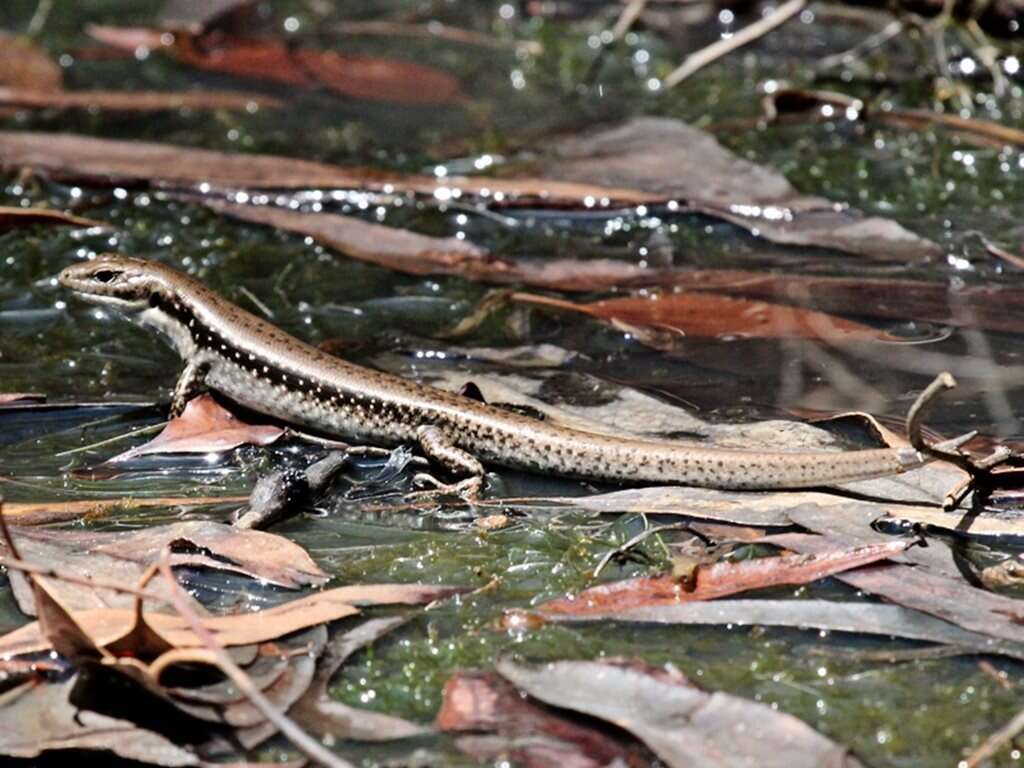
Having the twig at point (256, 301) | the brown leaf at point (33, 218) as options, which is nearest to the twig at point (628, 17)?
the twig at point (256, 301)

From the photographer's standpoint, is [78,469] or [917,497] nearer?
[917,497]

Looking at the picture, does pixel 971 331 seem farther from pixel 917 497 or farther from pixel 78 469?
pixel 78 469

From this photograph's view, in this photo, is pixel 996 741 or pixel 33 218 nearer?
pixel 996 741

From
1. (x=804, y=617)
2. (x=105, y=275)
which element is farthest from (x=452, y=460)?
(x=105, y=275)

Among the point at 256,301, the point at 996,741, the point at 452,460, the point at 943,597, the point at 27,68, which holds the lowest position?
the point at 256,301

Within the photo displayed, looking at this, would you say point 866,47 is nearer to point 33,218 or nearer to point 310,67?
point 310,67

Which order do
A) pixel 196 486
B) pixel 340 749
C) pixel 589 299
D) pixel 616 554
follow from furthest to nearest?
pixel 589 299 < pixel 196 486 < pixel 616 554 < pixel 340 749

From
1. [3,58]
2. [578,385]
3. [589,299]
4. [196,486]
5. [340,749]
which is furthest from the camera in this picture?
[3,58]

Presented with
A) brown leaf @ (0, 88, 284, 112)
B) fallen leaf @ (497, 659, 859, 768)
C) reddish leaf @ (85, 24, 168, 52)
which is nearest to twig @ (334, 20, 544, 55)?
reddish leaf @ (85, 24, 168, 52)

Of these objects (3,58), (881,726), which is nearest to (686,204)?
(881,726)
